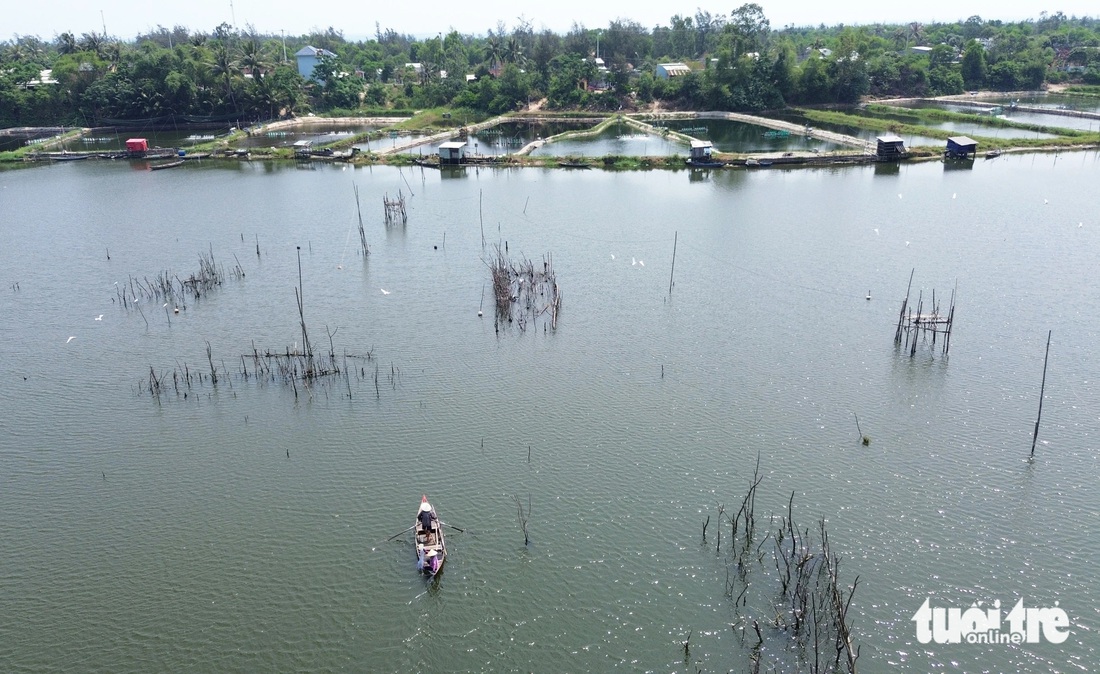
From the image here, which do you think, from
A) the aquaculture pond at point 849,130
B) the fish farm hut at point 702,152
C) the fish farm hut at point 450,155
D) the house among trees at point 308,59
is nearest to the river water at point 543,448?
the fish farm hut at point 702,152

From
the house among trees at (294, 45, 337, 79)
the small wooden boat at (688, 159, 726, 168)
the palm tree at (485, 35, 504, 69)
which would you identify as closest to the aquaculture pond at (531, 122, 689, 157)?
the small wooden boat at (688, 159, 726, 168)

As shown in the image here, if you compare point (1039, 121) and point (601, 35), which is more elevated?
point (601, 35)

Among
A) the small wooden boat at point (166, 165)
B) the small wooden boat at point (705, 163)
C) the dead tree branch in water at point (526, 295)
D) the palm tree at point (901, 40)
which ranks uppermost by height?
the palm tree at point (901, 40)

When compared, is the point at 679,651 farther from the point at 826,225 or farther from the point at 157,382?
the point at 826,225

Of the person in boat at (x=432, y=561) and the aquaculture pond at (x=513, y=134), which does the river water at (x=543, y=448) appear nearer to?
Answer: the person in boat at (x=432, y=561)

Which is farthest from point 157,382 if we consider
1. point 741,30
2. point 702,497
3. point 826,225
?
point 741,30

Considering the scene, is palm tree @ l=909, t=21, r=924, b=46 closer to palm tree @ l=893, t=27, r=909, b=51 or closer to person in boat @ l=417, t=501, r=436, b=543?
palm tree @ l=893, t=27, r=909, b=51
